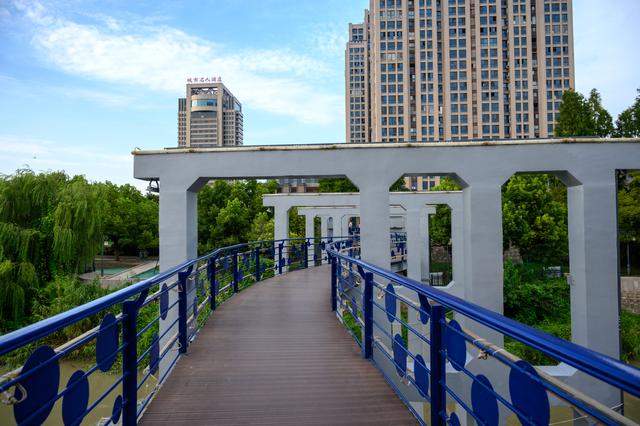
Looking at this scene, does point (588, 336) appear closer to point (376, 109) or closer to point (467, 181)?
point (467, 181)

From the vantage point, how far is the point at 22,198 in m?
18.8

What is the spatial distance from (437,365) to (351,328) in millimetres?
3414

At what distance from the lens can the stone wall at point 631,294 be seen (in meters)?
23.4

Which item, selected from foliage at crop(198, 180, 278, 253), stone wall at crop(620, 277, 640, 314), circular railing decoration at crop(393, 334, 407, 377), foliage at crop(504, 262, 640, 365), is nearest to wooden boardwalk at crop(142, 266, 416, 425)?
circular railing decoration at crop(393, 334, 407, 377)

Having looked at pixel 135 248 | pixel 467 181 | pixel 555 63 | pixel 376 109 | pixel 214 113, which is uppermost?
pixel 214 113

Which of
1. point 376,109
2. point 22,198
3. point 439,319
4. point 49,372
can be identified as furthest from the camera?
point 376,109

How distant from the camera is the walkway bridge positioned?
6.63 ft

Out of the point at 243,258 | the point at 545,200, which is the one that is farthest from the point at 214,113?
the point at 243,258

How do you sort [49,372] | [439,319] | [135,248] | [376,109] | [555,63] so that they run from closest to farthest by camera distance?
[49,372]
[439,319]
[135,248]
[555,63]
[376,109]

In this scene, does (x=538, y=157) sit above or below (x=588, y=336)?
above

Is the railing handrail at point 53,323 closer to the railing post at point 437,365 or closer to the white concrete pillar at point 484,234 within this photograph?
the railing post at point 437,365

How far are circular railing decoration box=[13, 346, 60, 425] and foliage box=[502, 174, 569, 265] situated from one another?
28.8 meters

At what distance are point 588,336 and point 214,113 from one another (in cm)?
14716

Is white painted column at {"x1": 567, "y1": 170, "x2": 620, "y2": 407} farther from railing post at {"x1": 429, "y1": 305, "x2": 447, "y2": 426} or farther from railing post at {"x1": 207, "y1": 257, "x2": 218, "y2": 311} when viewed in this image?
railing post at {"x1": 207, "y1": 257, "x2": 218, "y2": 311}
